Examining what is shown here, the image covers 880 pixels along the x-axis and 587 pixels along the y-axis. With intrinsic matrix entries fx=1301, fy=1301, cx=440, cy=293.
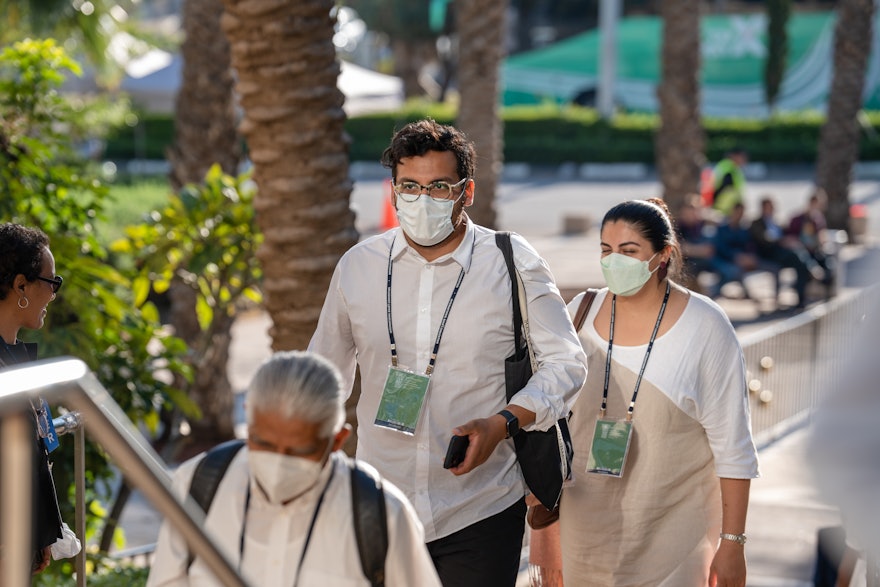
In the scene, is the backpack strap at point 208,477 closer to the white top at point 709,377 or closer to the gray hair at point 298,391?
the gray hair at point 298,391

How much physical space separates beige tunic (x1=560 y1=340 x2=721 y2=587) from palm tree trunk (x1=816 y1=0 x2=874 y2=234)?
59.8ft

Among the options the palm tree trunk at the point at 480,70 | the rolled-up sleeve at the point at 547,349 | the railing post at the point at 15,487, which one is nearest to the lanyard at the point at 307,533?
the railing post at the point at 15,487

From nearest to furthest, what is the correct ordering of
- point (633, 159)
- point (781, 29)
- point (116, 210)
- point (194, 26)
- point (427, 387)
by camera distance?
point (427, 387)
point (194, 26)
point (116, 210)
point (633, 159)
point (781, 29)

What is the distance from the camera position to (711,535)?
422 centimetres

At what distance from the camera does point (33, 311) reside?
388cm

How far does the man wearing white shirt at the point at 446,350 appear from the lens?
3.77m

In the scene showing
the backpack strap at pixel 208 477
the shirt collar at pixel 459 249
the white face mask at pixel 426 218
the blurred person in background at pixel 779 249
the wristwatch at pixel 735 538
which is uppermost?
the white face mask at pixel 426 218

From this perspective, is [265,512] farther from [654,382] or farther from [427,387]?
[654,382]

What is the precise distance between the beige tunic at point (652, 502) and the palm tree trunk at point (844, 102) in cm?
1824

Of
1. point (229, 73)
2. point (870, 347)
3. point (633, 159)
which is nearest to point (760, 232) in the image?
point (229, 73)

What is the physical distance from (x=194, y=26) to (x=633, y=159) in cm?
2621

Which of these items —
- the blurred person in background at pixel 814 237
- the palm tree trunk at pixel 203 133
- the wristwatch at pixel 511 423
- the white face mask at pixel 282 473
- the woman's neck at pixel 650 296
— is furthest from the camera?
the blurred person in background at pixel 814 237

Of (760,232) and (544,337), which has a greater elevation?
(544,337)

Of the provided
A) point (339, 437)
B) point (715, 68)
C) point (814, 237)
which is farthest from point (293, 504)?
point (715, 68)
